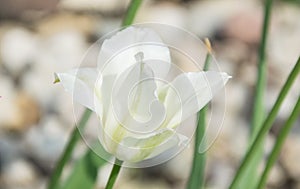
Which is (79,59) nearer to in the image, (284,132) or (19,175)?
(19,175)

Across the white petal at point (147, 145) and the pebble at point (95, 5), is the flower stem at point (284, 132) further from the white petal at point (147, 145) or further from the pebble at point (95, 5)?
the pebble at point (95, 5)

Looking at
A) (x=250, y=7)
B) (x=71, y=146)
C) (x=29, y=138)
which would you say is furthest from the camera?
(x=250, y=7)

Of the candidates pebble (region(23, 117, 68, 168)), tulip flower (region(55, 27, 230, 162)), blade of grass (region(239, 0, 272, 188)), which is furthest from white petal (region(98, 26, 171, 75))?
pebble (region(23, 117, 68, 168))

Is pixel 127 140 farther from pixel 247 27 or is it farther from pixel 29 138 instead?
pixel 247 27

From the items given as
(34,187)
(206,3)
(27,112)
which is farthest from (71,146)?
(206,3)

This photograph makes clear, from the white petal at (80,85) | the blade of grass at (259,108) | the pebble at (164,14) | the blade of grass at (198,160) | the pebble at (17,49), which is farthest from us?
Result: the pebble at (164,14)

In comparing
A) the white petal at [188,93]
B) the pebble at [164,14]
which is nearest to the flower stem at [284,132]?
the white petal at [188,93]

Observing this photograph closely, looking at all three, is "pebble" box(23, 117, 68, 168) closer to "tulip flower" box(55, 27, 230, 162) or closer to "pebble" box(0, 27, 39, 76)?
"pebble" box(0, 27, 39, 76)
